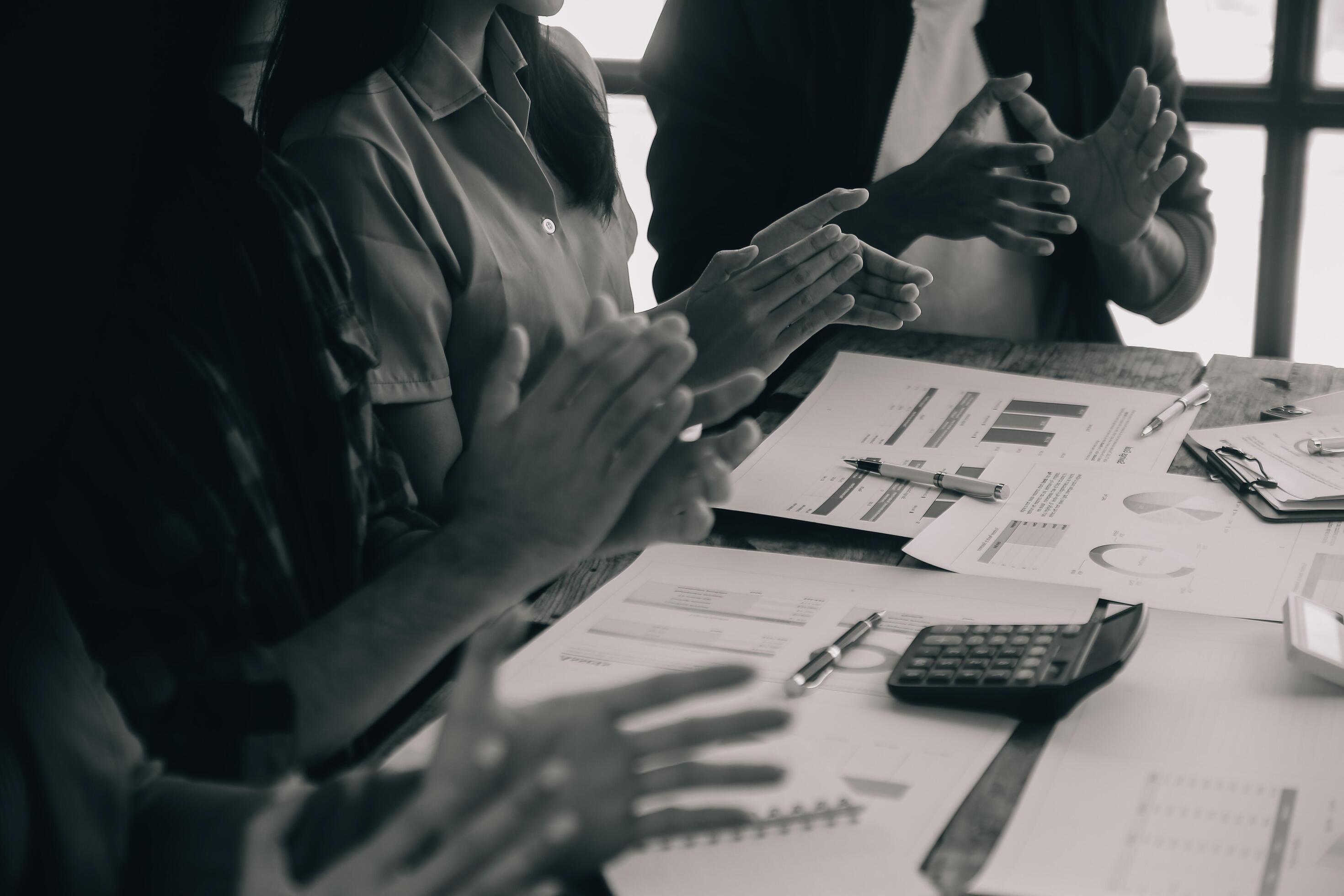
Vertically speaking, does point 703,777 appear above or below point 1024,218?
above

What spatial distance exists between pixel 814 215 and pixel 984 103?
411 millimetres

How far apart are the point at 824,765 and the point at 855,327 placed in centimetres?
109

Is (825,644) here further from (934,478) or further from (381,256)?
(381,256)

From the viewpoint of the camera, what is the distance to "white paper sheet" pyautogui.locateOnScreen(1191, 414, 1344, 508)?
3.93 feet

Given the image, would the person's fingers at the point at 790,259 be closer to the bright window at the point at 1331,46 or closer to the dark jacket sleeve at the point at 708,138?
the dark jacket sleeve at the point at 708,138

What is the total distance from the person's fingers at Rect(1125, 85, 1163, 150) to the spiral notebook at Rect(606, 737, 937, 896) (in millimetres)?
1211

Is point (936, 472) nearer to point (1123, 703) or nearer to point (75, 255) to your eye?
point (1123, 703)

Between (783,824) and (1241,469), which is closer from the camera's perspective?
(783,824)

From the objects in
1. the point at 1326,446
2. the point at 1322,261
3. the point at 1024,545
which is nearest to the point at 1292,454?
the point at 1326,446

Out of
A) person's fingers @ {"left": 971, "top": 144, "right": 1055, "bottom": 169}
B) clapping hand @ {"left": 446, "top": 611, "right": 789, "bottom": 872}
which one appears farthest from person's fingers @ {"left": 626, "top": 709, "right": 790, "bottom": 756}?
person's fingers @ {"left": 971, "top": 144, "right": 1055, "bottom": 169}

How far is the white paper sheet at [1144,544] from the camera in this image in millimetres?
1035

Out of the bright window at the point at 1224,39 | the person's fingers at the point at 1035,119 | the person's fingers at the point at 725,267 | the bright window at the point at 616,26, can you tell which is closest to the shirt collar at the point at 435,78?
the person's fingers at the point at 725,267

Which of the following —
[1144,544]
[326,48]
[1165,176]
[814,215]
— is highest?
[326,48]

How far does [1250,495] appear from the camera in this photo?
1216 mm
